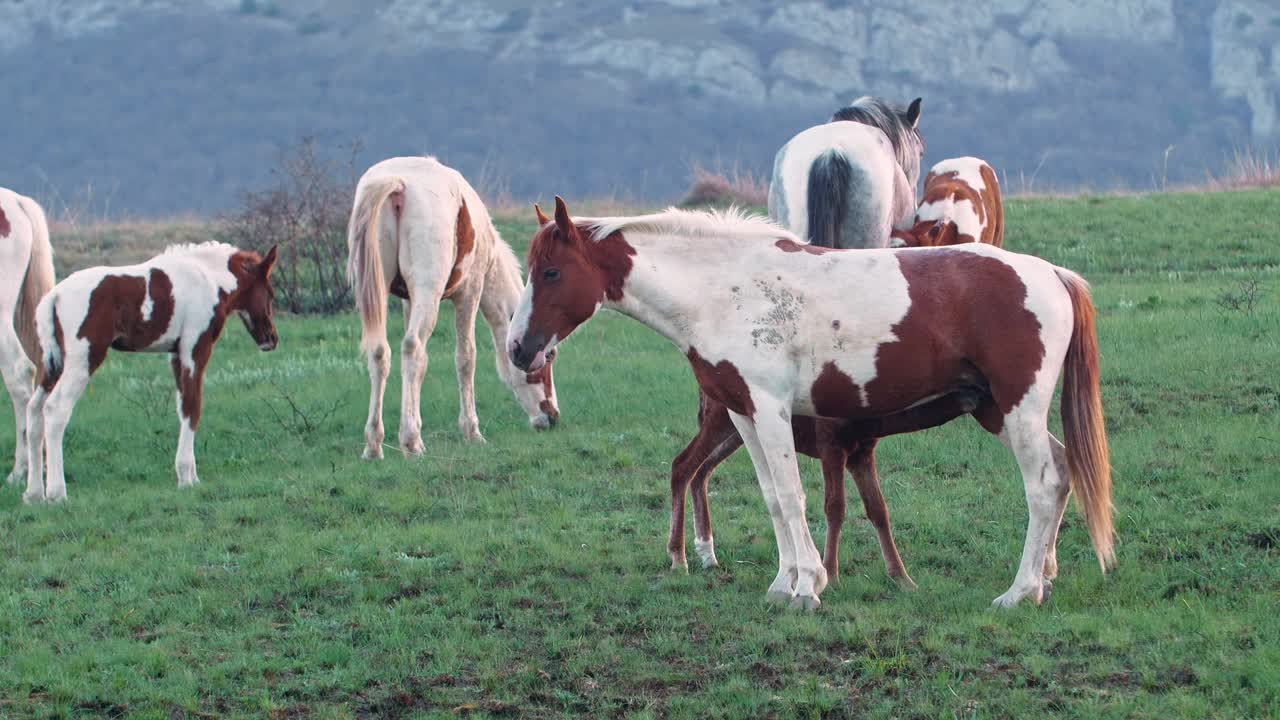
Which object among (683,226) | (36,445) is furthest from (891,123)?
(36,445)

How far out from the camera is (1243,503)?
772cm

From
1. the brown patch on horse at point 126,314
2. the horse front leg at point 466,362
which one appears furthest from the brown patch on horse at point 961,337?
the brown patch on horse at point 126,314

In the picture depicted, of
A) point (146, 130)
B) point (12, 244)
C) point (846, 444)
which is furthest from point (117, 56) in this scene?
point (846, 444)

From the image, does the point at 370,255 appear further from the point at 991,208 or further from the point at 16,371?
the point at 991,208

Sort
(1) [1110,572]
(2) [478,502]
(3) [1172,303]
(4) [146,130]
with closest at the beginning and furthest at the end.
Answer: (1) [1110,572]
(2) [478,502]
(3) [1172,303]
(4) [146,130]

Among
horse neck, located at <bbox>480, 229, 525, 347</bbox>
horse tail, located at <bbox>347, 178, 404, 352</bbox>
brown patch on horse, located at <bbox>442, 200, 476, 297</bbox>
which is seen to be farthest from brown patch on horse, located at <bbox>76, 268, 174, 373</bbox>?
horse neck, located at <bbox>480, 229, 525, 347</bbox>

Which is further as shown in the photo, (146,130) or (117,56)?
(117,56)

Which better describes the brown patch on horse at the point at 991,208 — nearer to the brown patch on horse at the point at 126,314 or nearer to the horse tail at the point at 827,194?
the horse tail at the point at 827,194

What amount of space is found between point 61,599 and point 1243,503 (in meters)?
6.26

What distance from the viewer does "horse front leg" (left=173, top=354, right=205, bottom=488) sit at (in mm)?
10352

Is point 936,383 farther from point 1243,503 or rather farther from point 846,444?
point 1243,503

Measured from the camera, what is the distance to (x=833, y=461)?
7.07 metres

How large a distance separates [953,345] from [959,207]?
5943 mm

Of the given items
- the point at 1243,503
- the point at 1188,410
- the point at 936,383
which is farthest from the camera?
the point at 1188,410
